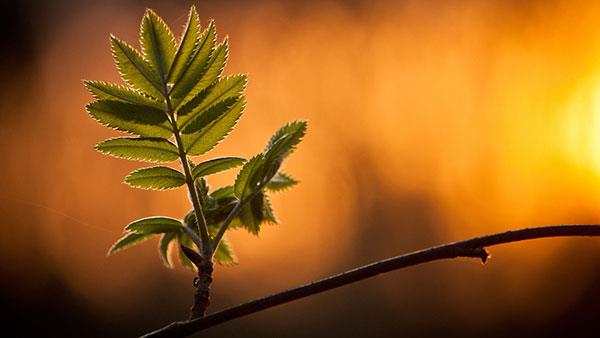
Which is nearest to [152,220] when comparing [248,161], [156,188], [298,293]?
[156,188]

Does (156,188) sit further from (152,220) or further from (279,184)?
(279,184)

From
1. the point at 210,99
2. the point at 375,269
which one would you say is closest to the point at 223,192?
the point at 210,99

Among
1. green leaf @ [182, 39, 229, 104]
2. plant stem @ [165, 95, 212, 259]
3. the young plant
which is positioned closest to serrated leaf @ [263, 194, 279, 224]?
the young plant

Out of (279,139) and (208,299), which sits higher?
(279,139)

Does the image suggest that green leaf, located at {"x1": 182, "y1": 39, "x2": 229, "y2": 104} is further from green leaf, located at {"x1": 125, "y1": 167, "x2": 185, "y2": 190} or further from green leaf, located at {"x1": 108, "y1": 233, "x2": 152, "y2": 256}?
green leaf, located at {"x1": 108, "y1": 233, "x2": 152, "y2": 256}

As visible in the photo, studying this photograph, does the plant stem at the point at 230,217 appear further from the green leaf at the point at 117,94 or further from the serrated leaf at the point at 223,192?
the green leaf at the point at 117,94

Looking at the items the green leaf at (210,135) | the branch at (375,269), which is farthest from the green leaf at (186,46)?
the branch at (375,269)
